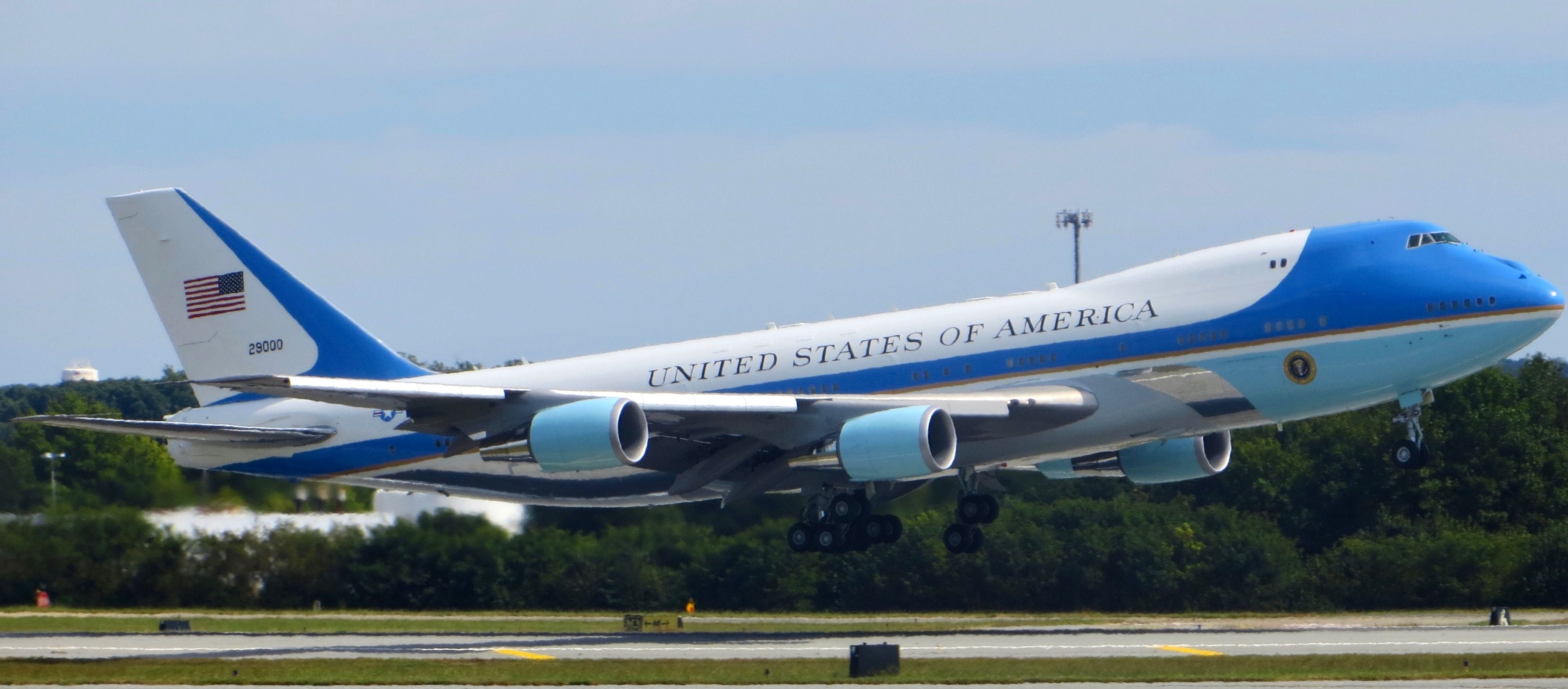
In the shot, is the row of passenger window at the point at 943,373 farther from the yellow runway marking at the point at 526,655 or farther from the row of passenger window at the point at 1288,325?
the yellow runway marking at the point at 526,655

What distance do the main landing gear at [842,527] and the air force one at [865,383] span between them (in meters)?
0.05

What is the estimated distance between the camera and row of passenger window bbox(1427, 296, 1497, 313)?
3228 centimetres

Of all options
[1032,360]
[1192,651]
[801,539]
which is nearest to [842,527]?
[801,539]

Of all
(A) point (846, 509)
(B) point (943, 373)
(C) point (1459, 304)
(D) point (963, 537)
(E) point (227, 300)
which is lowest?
(D) point (963, 537)

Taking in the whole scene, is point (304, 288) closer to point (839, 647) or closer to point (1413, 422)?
point (839, 647)

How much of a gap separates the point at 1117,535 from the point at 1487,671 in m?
26.4

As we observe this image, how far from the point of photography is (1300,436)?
2645 inches

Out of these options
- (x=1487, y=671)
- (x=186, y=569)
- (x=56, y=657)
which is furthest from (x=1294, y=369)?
(x=186, y=569)

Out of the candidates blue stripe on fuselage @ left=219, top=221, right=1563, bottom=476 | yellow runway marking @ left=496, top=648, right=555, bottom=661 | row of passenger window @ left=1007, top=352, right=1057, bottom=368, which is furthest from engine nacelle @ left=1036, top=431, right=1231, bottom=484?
yellow runway marking @ left=496, top=648, right=555, bottom=661

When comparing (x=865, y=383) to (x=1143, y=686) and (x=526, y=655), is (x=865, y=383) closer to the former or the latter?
(x=526, y=655)

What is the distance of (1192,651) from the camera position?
31.9 meters

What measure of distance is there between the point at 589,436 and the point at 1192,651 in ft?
37.7

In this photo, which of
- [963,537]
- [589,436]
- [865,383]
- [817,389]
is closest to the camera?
[589,436]

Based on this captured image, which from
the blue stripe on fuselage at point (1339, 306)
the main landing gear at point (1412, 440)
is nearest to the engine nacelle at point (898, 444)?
the blue stripe on fuselage at point (1339, 306)
